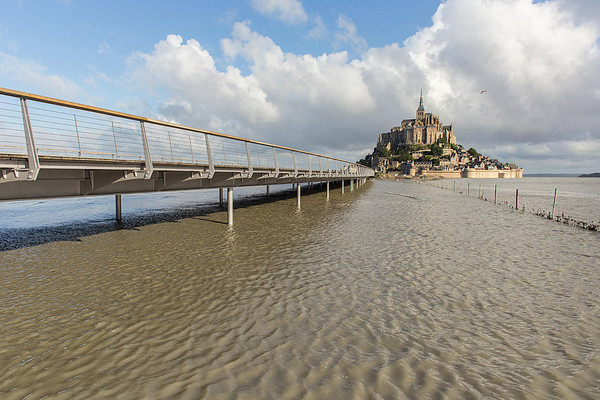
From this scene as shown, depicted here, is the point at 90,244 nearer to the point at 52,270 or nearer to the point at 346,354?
the point at 52,270

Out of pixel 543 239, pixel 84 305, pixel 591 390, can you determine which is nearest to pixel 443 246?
pixel 543 239

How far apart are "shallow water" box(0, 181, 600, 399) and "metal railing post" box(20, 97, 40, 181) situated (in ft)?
10.8

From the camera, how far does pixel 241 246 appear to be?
12891 mm

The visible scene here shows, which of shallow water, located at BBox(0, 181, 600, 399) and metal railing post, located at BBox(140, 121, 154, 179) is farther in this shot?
metal railing post, located at BBox(140, 121, 154, 179)

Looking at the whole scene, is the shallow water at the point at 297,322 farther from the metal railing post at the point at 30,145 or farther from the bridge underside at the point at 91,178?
the metal railing post at the point at 30,145

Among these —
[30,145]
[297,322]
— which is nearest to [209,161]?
[30,145]

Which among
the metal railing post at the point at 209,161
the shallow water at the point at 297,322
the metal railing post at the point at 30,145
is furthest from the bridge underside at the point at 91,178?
the shallow water at the point at 297,322

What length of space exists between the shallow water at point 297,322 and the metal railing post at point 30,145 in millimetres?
3300

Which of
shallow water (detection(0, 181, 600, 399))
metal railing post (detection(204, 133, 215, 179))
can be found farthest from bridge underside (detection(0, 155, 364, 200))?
shallow water (detection(0, 181, 600, 399))

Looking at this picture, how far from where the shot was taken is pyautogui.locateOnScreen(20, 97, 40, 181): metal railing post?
7945 millimetres

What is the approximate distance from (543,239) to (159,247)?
1981 cm

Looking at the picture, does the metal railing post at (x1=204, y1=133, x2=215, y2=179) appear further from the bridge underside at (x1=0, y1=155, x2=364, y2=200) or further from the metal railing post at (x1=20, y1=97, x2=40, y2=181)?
the metal railing post at (x1=20, y1=97, x2=40, y2=181)

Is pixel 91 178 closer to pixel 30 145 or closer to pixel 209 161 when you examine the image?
pixel 30 145

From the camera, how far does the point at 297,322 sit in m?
6.19
